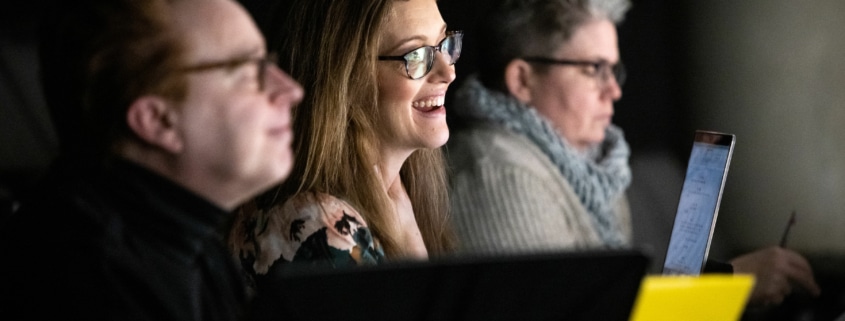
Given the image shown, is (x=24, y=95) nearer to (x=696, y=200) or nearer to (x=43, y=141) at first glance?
(x=43, y=141)

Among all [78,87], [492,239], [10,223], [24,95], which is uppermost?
[78,87]

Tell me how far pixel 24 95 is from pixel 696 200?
50.7 inches

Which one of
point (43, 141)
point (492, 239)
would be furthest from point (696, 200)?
point (43, 141)

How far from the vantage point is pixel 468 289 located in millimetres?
1186

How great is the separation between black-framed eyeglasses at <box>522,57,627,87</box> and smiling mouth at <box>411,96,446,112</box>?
0.96 m

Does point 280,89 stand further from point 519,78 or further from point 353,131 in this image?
point 519,78

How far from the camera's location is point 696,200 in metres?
1.99

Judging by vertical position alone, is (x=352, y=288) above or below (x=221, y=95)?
below

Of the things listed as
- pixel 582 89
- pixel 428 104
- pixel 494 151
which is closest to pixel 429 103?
pixel 428 104

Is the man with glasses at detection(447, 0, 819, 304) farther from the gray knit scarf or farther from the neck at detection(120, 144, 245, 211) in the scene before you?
the neck at detection(120, 144, 245, 211)

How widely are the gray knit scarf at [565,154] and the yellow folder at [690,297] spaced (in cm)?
135

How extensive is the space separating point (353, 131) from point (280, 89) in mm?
787

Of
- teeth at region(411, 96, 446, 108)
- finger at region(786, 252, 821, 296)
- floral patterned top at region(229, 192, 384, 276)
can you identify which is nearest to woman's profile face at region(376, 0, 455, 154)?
teeth at region(411, 96, 446, 108)

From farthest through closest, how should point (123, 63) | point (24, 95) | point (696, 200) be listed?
point (24, 95) → point (696, 200) → point (123, 63)
